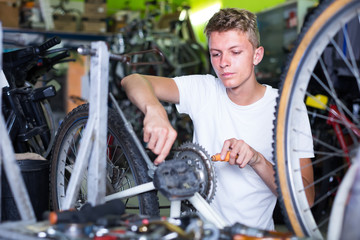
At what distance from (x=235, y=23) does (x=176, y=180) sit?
27.5 inches

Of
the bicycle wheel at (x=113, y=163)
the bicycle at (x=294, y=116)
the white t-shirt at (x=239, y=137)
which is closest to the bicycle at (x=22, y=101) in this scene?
the bicycle wheel at (x=113, y=163)

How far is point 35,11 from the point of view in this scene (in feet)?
18.7

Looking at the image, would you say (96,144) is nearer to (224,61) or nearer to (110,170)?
(110,170)

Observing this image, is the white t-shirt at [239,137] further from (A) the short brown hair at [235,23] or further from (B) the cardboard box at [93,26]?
(B) the cardboard box at [93,26]

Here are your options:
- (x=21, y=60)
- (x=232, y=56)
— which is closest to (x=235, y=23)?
(x=232, y=56)

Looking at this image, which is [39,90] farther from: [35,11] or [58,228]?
[35,11]

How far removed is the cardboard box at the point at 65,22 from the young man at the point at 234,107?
15.3 ft

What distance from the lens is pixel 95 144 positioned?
3.58ft

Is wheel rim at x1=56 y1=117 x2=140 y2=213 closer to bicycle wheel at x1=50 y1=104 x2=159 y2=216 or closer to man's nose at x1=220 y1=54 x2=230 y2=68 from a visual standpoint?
bicycle wheel at x1=50 y1=104 x2=159 y2=216

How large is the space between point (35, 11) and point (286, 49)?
347 centimetres

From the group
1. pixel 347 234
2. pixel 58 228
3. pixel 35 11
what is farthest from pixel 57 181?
pixel 35 11

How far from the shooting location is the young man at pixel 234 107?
59.2 inches

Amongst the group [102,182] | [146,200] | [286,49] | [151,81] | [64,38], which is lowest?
[146,200]

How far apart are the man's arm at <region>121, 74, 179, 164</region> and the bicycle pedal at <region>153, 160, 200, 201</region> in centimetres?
5
